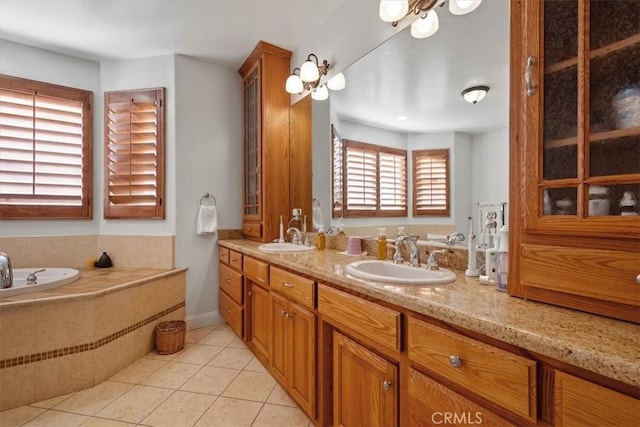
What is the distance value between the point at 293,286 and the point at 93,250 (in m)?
2.35

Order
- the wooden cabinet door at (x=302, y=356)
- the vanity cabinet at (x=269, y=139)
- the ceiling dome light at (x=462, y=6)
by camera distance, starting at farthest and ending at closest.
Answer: the vanity cabinet at (x=269, y=139) → the wooden cabinet door at (x=302, y=356) → the ceiling dome light at (x=462, y=6)

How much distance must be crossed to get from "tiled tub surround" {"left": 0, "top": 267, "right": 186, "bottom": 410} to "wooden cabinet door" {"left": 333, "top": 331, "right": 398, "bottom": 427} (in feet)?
5.43

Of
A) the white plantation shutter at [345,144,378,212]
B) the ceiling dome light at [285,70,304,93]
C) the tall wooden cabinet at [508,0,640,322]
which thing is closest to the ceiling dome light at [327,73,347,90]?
the ceiling dome light at [285,70,304,93]

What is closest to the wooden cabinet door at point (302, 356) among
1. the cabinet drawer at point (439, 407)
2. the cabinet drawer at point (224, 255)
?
the cabinet drawer at point (439, 407)

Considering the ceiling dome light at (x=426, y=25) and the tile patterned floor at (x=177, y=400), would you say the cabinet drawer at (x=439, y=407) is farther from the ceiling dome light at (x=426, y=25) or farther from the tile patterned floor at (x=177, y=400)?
the ceiling dome light at (x=426, y=25)

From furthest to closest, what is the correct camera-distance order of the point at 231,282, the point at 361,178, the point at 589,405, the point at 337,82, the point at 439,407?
1. the point at 231,282
2. the point at 337,82
3. the point at 361,178
4. the point at 439,407
5. the point at 589,405

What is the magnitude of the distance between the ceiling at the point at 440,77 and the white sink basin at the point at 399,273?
0.64 meters

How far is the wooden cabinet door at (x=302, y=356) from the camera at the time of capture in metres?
1.42

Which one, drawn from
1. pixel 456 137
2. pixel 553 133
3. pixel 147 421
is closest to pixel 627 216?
pixel 553 133

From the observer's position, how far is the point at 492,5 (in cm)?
123

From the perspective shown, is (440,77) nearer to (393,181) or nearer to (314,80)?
(393,181)

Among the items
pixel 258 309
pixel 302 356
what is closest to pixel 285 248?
pixel 258 309

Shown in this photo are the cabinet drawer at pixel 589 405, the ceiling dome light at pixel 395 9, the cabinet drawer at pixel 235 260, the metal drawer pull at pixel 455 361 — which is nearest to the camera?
the cabinet drawer at pixel 589 405

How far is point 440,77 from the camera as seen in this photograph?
1501 mm
